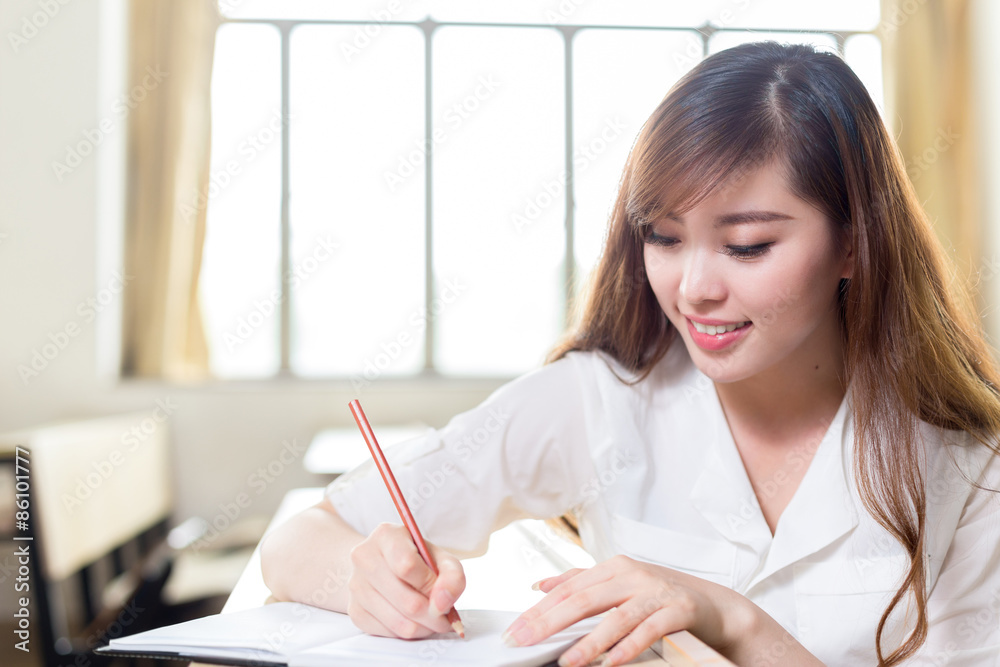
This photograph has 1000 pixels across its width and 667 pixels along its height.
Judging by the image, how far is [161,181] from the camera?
3.66m

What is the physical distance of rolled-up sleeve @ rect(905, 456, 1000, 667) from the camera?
0.86 meters

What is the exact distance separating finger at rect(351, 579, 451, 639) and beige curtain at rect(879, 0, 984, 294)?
4.06m

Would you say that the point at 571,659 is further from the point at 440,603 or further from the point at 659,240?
the point at 659,240

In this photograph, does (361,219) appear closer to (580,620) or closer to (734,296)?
(734,296)

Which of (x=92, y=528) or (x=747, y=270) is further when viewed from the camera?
(x=92, y=528)

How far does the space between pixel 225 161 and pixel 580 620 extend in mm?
3666

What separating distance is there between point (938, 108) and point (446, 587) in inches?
171

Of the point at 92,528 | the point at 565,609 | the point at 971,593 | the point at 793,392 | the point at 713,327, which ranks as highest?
the point at 713,327

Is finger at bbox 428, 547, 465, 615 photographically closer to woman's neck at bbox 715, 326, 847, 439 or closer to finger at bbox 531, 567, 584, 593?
finger at bbox 531, 567, 584, 593

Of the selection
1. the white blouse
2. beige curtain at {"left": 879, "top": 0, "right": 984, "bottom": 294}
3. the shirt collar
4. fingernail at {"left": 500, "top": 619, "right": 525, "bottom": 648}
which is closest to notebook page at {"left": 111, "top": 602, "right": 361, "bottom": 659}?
fingernail at {"left": 500, "top": 619, "right": 525, "bottom": 648}

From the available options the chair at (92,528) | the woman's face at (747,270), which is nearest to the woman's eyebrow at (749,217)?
the woman's face at (747,270)

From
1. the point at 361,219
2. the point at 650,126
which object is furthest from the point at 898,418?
the point at 361,219

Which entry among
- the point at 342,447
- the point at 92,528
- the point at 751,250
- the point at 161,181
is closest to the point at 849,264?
the point at 751,250

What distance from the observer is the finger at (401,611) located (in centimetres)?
66
